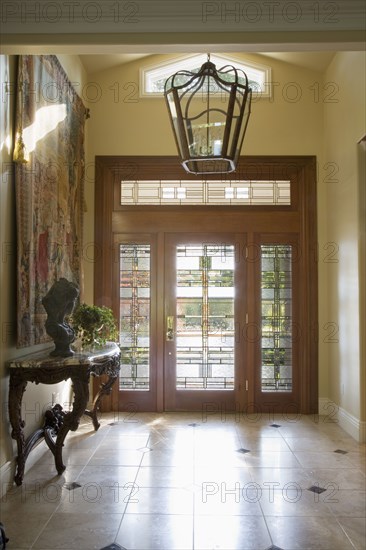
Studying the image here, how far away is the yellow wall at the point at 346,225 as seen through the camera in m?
5.30

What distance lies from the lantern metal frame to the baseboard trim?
338cm

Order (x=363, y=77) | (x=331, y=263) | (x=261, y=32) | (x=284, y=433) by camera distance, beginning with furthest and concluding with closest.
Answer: (x=331, y=263) → (x=284, y=433) → (x=363, y=77) → (x=261, y=32)

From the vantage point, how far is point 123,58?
6.43 meters

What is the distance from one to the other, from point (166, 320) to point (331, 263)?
7.09 feet

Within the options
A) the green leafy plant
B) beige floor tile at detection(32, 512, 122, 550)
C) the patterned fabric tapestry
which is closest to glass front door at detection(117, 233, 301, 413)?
the patterned fabric tapestry

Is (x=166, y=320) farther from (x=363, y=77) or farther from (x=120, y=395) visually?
(x=363, y=77)

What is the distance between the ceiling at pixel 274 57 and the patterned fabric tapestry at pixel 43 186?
2.50 ft

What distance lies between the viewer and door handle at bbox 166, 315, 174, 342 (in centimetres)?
650

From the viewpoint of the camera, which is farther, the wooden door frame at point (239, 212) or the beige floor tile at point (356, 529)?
the wooden door frame at point (239, 212)

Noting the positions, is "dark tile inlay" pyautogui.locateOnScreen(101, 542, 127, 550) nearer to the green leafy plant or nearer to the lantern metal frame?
the green leafy plant

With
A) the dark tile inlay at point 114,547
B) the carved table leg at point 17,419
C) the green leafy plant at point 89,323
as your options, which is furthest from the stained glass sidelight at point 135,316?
the dark tile inlay at point 114,547

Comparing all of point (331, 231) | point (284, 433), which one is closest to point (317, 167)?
point (331, 231)

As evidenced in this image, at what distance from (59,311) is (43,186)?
1.16 m

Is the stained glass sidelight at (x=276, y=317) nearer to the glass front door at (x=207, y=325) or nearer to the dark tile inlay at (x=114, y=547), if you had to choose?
the glass front door at (x=207, y=325)
